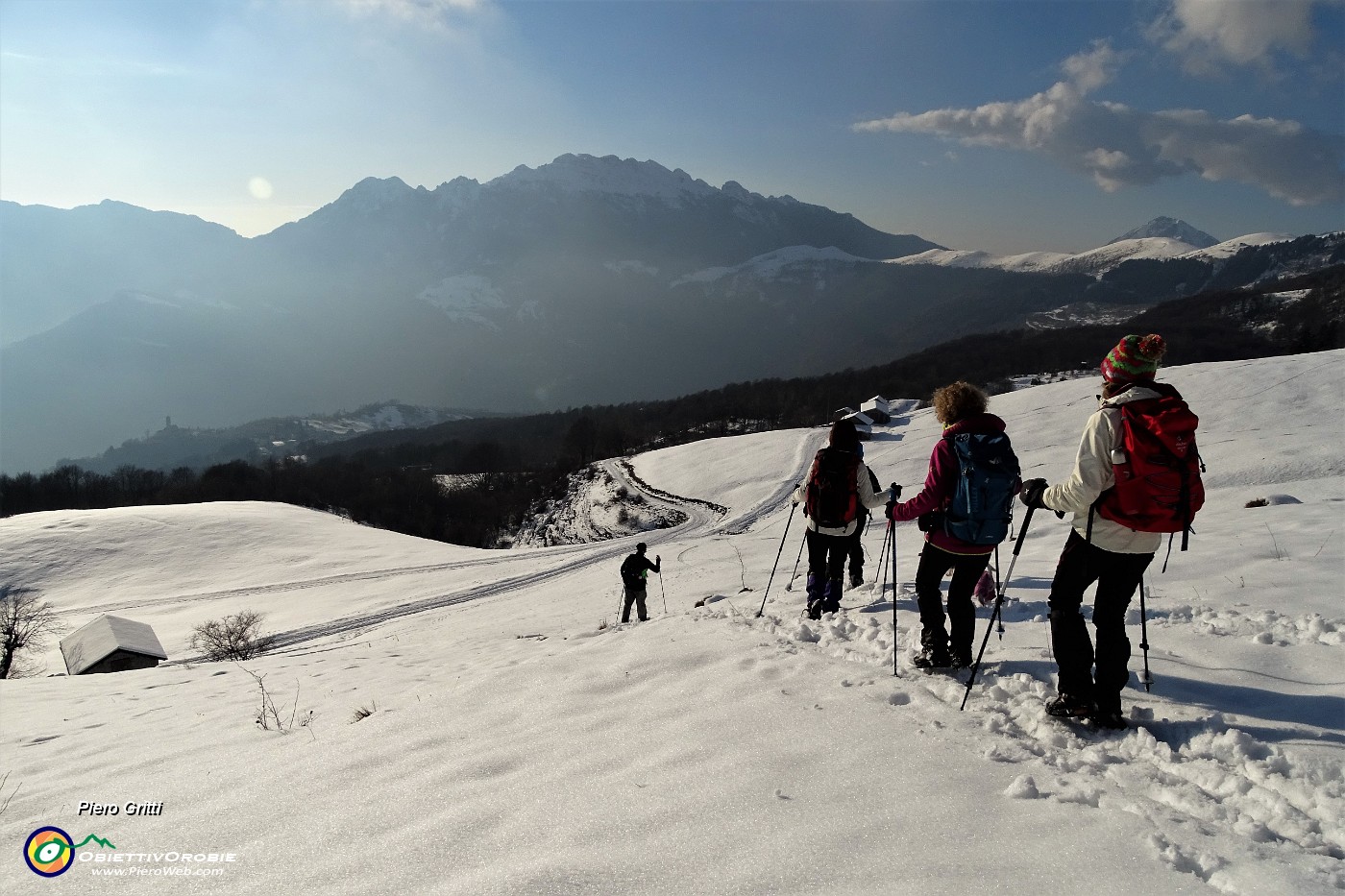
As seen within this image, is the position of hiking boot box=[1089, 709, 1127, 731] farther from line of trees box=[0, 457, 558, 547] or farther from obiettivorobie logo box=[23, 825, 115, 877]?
line of trees box=[0, 457, 558, 547]

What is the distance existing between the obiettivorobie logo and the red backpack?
6641 millimetres

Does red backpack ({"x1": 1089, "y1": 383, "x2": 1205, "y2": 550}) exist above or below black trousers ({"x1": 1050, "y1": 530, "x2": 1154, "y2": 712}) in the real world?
above

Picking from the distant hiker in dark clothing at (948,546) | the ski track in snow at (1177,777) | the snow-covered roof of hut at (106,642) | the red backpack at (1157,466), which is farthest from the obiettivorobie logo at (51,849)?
the snow-covered roof of hut at (106,642)

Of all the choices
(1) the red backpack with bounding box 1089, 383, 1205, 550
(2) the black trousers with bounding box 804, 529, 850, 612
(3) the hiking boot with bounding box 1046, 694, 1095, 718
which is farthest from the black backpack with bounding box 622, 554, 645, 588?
(1) the red backpack with bounding box 1089, 383, 1205, 550

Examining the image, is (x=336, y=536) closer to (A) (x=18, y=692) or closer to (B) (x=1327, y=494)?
(A) (x=18, y=692)

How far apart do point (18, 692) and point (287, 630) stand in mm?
12906

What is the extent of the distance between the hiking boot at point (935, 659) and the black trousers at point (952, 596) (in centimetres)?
4

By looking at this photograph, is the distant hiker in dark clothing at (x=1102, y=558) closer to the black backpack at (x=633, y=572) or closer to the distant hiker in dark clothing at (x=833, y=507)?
the distant hiker in dark clothing at (x=833, y=507)

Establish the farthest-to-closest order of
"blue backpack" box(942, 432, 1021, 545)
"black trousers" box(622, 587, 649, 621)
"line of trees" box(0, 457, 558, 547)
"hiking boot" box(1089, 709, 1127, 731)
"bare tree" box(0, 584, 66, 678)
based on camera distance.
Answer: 1. "line of trees" box(0, 457, 558, 547)
2. "bare tree" box(0, 584, 66, 678)
3. "black trousers" box(622, 587, 649, 621)
4. "blue backpack" box(942, 432, 1021, 545)
5. "hiking boot" box(1089, 709, 1127, 731)

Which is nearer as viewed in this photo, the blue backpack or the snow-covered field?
the snow-covered field

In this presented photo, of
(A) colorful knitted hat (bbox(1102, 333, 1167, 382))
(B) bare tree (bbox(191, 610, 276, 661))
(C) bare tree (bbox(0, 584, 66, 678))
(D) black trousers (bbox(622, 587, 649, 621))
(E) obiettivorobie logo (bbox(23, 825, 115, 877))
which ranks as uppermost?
(A) colorful knitted hat (bbox(1102, 333, 1167, 382))

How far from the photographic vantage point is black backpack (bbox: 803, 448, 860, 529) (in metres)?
7.88

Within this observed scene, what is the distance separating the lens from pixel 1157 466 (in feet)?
12.9

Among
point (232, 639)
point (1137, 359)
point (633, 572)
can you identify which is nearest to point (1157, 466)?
point (1137, 359)
